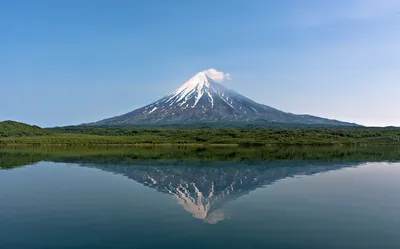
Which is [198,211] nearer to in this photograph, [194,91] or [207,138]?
[207,138]

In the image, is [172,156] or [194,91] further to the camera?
[194,91]

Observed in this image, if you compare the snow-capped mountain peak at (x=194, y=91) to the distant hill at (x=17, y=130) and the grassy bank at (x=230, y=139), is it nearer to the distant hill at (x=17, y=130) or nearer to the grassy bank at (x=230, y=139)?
the distant hill at (x=17, y=130)

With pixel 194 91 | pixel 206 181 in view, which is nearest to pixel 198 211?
pixel 206 181

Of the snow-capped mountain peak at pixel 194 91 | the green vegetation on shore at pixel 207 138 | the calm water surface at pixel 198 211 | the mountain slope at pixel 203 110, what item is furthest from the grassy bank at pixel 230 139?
the snow-capped mountain peak at pixel 194 91

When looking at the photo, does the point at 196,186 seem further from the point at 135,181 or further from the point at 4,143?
the point at 4,143

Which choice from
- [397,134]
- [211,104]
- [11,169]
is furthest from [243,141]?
[211,104]
